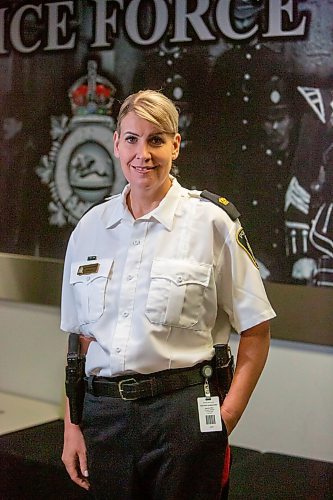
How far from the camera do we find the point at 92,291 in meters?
1.81

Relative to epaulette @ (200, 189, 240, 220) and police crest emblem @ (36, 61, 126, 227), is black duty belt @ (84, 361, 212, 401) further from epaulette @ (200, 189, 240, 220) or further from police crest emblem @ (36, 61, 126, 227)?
police crest emblem @ (36, 61, 126, 227)

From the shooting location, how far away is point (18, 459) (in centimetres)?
279

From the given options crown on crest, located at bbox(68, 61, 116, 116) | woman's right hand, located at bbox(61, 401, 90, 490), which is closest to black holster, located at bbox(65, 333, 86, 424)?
woman's right hand, located at bbox(61, 401, 90, 490)

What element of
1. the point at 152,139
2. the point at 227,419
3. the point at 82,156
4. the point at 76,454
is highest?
the point at 152,139

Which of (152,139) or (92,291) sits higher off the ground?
(152,139)

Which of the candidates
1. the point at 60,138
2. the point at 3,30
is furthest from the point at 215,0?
the point at 3,30

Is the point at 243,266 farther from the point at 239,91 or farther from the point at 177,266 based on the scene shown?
the point at 239,91

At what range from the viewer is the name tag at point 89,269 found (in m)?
1.82

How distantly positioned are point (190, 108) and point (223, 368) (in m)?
1.51

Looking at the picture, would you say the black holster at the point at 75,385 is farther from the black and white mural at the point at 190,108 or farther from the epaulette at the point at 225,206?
the black and white mural at the point at 190,108

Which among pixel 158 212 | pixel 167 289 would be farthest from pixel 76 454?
pixel 158 212

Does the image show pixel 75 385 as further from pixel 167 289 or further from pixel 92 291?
pixel 167 289

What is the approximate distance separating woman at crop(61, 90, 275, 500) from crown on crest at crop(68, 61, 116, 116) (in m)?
1.49

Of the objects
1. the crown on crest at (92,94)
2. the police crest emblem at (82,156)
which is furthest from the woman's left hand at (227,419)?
the crown on crest at (92,94)
